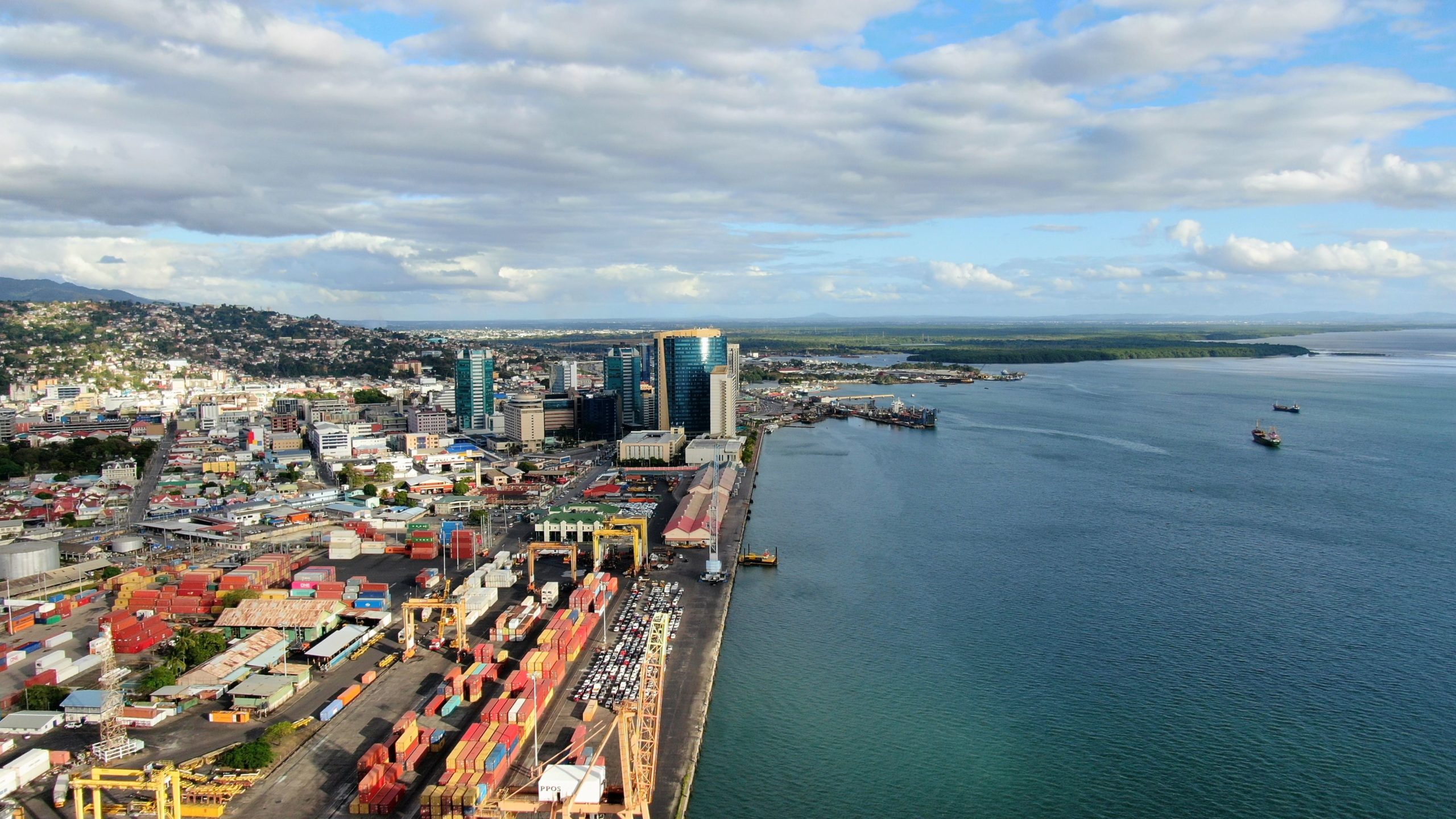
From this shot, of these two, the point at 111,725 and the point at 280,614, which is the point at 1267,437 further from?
the point at 111,725

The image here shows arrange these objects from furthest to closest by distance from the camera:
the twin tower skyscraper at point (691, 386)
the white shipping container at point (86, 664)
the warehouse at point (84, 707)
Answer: the twin tower skyscraper at point (691, 386)
the white shipping container at point (86, 664)
the warehouse at point (84, 707)

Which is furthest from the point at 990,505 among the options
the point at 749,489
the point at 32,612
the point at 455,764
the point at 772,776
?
the point at 32,612

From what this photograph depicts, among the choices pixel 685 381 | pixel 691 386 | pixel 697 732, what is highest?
pixel 685 381

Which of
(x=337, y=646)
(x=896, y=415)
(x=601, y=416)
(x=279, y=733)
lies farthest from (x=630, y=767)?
(x=896, y=415)

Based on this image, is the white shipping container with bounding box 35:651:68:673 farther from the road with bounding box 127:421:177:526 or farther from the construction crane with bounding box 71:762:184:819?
the road with bounding box 127:421:177:526

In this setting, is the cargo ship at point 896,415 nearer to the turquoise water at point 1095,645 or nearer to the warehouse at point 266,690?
the turquoise water at point 1095,645

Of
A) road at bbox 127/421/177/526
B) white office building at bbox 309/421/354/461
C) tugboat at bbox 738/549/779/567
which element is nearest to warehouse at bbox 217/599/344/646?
tugboat at bbox 738/549/779/567

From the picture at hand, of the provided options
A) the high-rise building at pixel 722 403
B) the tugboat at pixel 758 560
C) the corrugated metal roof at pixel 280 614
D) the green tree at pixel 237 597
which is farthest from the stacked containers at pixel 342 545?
the high-rise building at pixel 722 403
